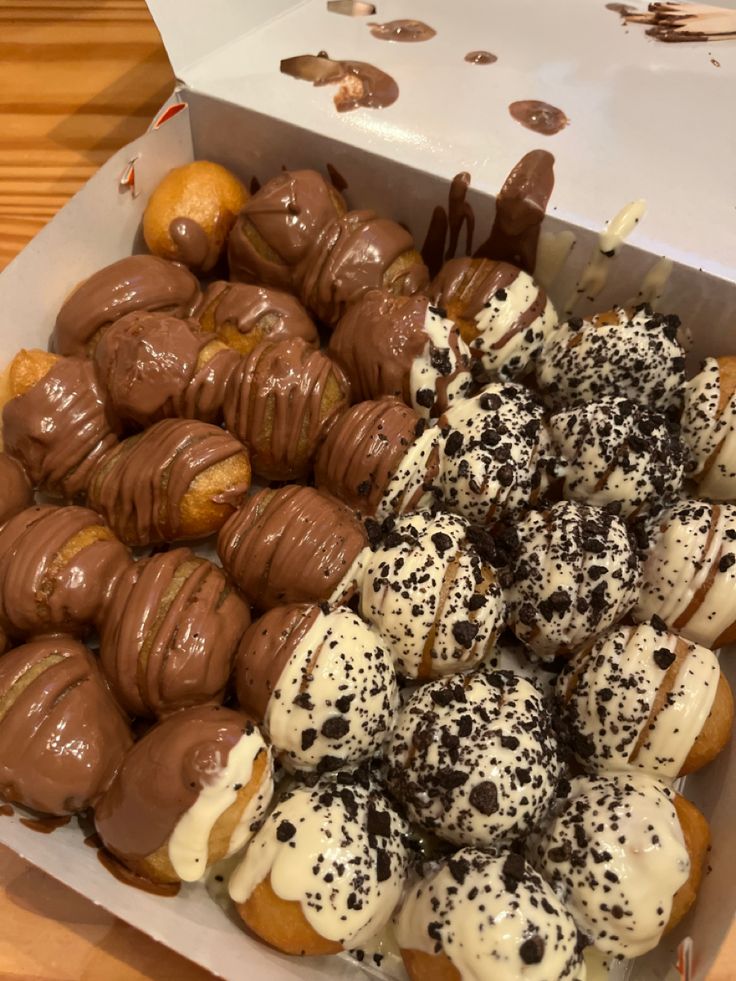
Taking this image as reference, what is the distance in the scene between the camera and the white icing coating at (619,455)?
1.56 metres

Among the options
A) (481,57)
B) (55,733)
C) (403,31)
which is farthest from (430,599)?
(403,31)

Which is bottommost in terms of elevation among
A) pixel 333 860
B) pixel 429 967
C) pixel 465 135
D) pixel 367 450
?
pixel 429 967

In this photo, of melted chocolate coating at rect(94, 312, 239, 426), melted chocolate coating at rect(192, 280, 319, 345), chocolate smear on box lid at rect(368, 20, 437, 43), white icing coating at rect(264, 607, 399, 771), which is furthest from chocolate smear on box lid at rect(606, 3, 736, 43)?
white icing coating at rect(264, 607, 399, 771)

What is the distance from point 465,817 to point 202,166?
1.67m

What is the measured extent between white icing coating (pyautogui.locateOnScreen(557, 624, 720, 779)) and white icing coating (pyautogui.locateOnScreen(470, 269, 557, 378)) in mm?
685

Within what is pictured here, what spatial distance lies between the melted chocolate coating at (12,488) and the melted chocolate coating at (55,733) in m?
0.31

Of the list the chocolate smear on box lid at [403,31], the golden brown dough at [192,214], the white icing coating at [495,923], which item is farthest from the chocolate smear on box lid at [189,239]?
the white icing coating at [495,923]

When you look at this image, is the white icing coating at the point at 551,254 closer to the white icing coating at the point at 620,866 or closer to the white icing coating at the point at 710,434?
the white icing coating at the point at 710,434

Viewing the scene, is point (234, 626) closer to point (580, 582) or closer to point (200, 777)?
point (200, 777)

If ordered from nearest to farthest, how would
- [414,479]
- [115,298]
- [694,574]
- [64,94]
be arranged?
[694,574], [414,479], [115,298], [64,94]

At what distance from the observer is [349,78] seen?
6.74 feet

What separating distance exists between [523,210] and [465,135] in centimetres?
28

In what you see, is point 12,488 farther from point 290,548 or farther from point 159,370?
point 290,548

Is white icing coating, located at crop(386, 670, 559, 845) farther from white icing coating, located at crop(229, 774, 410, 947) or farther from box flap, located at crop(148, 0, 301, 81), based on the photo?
box flap, located at crop(148, 0, 301, 81)
